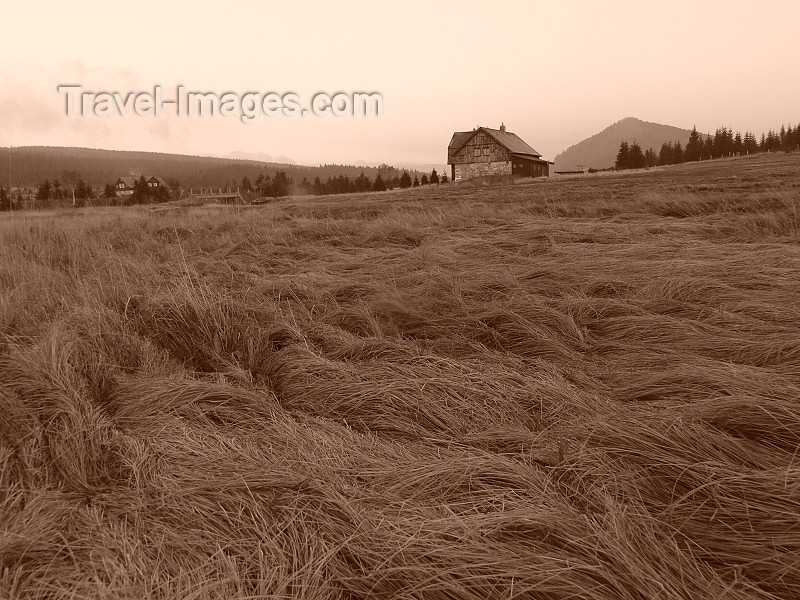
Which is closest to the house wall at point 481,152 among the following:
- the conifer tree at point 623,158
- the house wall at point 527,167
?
the house wall at point 527,167

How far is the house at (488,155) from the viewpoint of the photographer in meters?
37.9

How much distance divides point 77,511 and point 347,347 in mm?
1552

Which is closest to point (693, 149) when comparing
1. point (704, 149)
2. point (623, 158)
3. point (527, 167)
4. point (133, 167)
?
point (704, 149)

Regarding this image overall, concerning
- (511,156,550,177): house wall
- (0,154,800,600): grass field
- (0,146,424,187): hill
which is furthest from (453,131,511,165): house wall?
(0,146,424,187): hill

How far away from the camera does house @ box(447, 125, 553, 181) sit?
124 feet

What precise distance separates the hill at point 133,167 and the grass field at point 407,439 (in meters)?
110

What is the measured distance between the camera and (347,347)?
281 cm

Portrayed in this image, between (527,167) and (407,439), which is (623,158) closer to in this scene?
(527,167)

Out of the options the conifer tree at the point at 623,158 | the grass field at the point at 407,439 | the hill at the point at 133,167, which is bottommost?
the grass field at the point at 407,439

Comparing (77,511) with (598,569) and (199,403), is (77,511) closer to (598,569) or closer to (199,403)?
(199,403)

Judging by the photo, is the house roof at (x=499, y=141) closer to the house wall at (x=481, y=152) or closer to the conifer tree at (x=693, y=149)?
the house wall at (x=481, y=152)

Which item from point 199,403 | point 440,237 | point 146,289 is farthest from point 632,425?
point 440,237

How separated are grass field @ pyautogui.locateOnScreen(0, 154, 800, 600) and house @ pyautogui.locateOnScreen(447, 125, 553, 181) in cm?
3541

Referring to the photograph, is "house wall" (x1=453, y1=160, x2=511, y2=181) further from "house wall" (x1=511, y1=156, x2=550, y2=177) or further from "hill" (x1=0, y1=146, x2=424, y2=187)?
"hill" (x1=0, y1=146, x2=424, y2=187)
